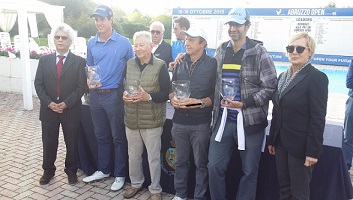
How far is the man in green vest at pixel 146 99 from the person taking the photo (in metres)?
3.08

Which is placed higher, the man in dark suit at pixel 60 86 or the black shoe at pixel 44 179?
the man in dark suit at pixel 60 86

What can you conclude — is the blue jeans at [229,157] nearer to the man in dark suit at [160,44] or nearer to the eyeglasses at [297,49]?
the eyeglasses at [297,49]

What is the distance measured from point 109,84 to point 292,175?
6.95 ft

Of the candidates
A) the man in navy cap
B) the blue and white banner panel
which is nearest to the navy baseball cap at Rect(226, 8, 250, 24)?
the man in navy cap

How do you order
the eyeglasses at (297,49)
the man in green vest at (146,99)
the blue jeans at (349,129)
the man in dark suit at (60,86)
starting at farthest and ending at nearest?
the blue jeans at (349,129), the man in dark suit at (60,86), the man in green vest at (146,99), the eyeglasses at (297,49)

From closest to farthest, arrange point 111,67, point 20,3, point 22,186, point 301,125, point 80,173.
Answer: point 301,125, point 111,67, point 22,186, point 80,173, point 20,3

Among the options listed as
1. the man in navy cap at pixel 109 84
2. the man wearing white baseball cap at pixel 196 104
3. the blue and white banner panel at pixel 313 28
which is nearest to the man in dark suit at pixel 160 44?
the man in navy cap at pixel 109 84

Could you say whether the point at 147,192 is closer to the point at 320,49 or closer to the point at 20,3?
the point at 20,3

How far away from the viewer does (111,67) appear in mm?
3459

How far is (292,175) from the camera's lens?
2463 mm

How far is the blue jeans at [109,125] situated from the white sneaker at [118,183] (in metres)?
0.05

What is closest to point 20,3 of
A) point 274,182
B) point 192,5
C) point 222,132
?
point 222,132

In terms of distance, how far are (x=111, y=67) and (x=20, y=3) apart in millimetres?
4771

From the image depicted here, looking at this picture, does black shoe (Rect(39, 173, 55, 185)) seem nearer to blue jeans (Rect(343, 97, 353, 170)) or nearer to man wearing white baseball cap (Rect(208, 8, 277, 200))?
man wearing white baseball cap (Rect(208, 8, 277, 200))
